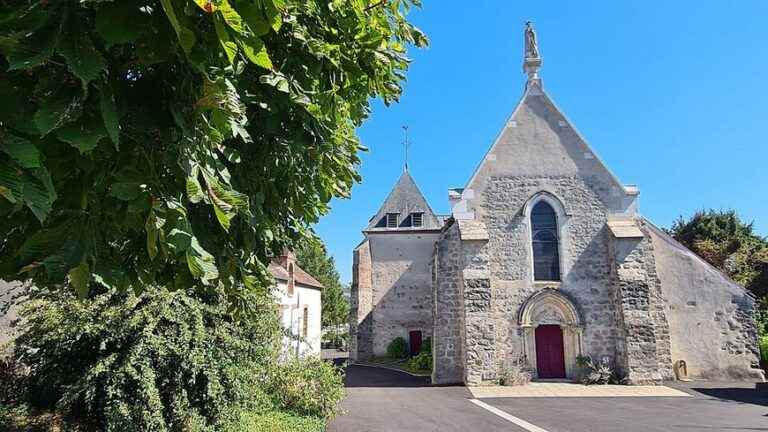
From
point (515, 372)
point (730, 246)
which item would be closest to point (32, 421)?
point (515, 372)

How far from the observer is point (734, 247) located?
26438 millimetres

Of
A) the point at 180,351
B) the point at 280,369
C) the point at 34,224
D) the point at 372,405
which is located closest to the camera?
the point at 34,224

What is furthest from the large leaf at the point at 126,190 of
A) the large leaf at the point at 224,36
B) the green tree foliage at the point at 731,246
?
the green tree foliage at the point at 731,246

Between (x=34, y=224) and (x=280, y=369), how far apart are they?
7.90 m

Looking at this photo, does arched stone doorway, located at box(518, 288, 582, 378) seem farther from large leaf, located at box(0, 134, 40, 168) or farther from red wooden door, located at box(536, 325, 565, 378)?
large leaf, located at box(0, 134, 40, 168)

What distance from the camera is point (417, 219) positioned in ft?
98.4

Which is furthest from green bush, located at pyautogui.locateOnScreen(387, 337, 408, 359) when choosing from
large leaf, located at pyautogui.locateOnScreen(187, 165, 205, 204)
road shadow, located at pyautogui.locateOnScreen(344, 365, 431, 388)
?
large leaf, located at pyautogui.locateOnScreen(187, 165, 205, 204)

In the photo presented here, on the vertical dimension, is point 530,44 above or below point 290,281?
above

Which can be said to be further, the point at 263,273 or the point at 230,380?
the point at 230,380

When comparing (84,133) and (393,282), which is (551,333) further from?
(84,133)

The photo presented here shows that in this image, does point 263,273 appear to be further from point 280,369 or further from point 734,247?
point 734,247

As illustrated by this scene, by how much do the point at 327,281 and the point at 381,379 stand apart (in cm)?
2425

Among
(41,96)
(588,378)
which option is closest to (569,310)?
(588,378)

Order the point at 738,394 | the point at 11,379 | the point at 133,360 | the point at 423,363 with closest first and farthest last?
the point at 133,360 < the point at 11,379 < the point at 738,394 < the point at 423,363
